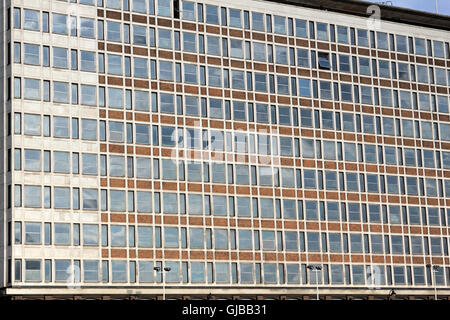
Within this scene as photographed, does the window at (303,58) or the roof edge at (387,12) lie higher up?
the roof edge at (387,12)

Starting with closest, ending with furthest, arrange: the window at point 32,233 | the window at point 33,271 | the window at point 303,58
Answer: the window at point 33,271, the window at point 32,233, the window at point 303,58

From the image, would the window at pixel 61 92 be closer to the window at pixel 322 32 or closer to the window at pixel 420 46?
the window at pixel 322 32

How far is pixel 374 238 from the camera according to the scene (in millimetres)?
118500

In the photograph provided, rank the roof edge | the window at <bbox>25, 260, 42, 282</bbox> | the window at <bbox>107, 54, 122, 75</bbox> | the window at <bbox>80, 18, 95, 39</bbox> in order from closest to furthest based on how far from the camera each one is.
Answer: the window at <bbox>25, 260, 42, 282</bbox> < the window at <bbox>80, 18, 95, 39</bbox> < the window at <bbox>107, 54, 122, 75</bbox> < the roof edge

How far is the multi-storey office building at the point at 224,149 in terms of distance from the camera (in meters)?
101

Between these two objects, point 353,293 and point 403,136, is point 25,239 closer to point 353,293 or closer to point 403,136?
point 353,293

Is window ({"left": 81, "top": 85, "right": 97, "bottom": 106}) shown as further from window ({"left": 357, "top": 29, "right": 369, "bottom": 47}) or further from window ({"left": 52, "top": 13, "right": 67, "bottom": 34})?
window ({"left": 357, "top": 29, "right": 369, "bottom": 47})

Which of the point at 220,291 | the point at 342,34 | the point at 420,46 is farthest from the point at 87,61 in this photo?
the point at 420,46

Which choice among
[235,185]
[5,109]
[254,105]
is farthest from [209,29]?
[5,109]

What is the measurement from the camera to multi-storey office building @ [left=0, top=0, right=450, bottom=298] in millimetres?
100750

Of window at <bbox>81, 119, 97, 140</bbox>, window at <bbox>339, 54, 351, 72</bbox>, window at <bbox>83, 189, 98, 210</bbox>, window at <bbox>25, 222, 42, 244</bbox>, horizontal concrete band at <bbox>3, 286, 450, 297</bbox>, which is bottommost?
horizontal concrete band at <bbox>3, 286, 450, 297</bbox>

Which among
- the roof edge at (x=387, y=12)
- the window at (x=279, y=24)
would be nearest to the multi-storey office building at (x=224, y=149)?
the window at (x=279, y=24)

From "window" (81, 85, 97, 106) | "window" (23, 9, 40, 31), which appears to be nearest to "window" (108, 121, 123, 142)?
"window" (81, 85, 97, 106)

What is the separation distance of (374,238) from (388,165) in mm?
9485
